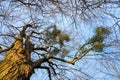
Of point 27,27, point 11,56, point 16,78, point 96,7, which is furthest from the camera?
point 27,27

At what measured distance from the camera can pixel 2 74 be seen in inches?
179

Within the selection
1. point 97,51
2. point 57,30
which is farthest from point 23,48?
point 97,51

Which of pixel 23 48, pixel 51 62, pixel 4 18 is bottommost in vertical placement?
pixel 51 62

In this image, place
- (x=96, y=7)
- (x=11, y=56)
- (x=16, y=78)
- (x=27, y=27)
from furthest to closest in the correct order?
(x=27, y=27) → (x=11, y=56) → (x=16, y=78) → (x=96, y=7)

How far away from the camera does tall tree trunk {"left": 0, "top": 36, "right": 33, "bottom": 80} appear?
4.51 m

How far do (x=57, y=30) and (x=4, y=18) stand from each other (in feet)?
2.89

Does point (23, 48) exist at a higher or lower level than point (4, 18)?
lower

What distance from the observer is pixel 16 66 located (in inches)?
182

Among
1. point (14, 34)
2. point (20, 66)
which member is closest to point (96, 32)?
point (20, 66)

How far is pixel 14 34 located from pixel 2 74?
1.14 m

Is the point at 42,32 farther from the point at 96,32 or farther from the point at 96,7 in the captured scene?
the point at 96,7

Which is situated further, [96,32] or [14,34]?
[14,34]

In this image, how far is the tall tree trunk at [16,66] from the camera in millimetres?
4512

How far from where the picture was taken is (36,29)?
5.57 m
